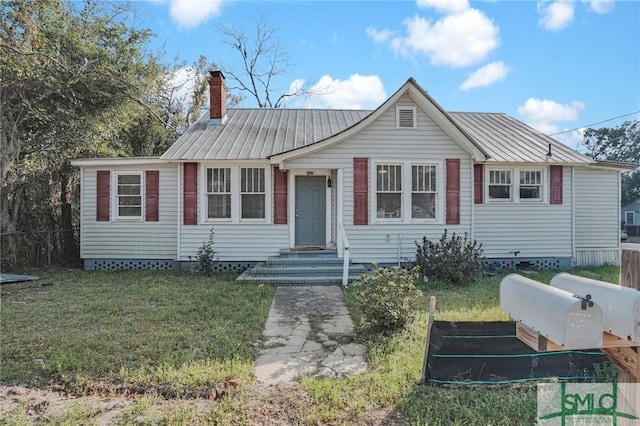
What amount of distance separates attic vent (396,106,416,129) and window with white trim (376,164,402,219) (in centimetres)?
105

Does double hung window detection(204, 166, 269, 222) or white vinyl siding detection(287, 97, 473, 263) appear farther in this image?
double hung window detection(204, 166, 269, 222)

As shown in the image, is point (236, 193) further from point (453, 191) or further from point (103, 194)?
point (453, 191)

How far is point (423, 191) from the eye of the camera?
9586mm

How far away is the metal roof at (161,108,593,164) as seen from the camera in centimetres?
998

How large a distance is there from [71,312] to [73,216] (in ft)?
26.4

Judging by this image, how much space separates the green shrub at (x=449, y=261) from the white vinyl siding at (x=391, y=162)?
547 millimetres

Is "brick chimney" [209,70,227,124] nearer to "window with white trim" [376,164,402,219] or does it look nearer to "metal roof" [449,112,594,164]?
"window with white trim" [376,164,402,219]

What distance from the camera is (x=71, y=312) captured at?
5.98 m

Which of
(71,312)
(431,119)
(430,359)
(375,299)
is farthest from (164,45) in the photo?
(430,359)

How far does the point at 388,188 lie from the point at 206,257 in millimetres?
5185

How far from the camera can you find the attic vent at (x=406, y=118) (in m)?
9.40

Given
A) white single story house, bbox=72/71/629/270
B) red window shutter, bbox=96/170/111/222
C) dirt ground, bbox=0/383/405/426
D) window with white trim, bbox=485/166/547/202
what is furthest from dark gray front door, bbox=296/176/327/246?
dirt ground, bbox=0/383/405/426

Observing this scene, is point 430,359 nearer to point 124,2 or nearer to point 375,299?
point 375,299

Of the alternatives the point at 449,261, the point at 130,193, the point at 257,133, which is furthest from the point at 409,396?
the point at 130,193
